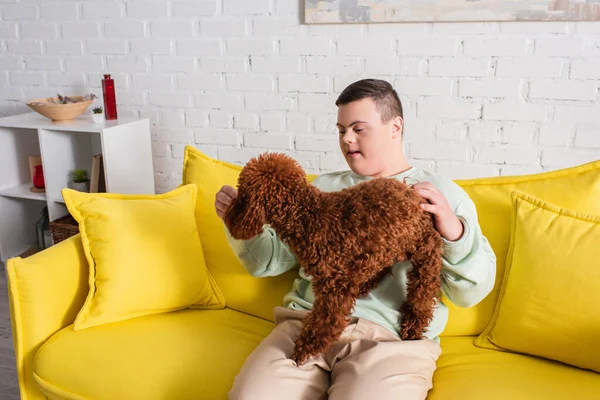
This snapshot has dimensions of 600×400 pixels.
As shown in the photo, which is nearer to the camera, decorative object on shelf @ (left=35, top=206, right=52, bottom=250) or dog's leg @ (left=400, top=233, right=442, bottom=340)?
dog's leg @ (left=400, top=233, right=442, bottom=340)

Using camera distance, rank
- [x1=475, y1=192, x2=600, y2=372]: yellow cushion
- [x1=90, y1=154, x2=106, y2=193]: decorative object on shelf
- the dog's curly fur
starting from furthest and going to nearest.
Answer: [x1=90, y1=154, x2=106, y2=193]: decorative object on shelf → [x1=475, y1=192, x2=600, y2=372]: yellow cushion → the dog's curly fur

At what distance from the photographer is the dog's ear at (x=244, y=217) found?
3.71 feet

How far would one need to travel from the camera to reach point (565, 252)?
1398mm

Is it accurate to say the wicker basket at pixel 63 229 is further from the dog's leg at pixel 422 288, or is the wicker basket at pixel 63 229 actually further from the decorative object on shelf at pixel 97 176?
the dog's leg at pixel 422 288

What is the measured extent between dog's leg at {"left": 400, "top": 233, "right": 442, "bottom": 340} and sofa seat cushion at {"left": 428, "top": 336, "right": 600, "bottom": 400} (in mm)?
141

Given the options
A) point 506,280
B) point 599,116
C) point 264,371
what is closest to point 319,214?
point 264,371

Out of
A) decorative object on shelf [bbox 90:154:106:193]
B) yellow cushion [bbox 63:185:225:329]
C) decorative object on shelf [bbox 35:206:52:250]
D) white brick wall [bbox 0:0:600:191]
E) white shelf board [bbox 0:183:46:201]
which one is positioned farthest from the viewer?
decorative object on shelf [bbox 35:206:52:250]

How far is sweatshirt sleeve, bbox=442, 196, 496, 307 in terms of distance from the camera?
1258 mm

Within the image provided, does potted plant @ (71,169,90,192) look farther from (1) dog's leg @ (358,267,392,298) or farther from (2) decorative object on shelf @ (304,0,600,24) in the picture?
(1) dog's leg @ (358,267,392,298)

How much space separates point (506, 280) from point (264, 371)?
2.25 feet

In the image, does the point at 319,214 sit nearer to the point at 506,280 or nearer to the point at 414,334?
the point at 414,334

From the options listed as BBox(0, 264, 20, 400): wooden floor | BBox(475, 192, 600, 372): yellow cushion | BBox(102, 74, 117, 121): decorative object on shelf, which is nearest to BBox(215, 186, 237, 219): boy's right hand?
BBox(475, 192, 600, 372): yellow cushion

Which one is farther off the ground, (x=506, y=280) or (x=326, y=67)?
(x=326, y=67)

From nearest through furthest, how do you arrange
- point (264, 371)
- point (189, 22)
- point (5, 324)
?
point (264, 371) → point (5, 324) → point (189, 22)
